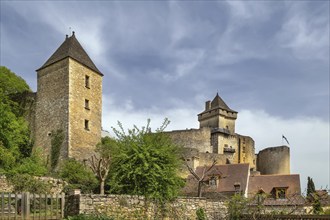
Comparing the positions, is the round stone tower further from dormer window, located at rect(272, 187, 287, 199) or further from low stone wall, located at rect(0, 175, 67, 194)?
low stone wall, located at rect(0, 175, 67, 194)

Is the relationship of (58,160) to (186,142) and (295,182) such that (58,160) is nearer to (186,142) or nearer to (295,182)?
→ (295,182)

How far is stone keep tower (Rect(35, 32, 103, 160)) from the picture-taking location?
96.9 ft

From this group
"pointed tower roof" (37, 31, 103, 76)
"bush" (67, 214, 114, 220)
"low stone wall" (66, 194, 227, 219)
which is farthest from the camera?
"pointed tower roof" (37, 31, 103, 76)

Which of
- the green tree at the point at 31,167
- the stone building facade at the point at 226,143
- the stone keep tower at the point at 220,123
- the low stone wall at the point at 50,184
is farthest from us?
the stone keep tower at the point at 220,123

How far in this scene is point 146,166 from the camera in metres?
16.5

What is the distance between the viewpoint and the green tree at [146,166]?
16375 millimetres

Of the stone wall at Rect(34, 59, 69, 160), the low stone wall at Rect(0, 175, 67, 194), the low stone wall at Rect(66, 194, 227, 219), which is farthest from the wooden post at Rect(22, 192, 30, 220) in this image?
the stone wall at Rect(34, 59, 69, 160)

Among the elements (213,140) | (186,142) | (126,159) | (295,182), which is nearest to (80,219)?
(126,159)

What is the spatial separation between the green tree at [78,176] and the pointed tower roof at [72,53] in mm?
8174

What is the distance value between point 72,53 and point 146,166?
16880 millimetres

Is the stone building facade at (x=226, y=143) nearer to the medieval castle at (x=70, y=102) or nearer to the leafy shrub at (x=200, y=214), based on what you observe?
the medieval castle at (x=70, y=102)

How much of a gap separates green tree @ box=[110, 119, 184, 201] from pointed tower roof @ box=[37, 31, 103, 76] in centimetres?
1456

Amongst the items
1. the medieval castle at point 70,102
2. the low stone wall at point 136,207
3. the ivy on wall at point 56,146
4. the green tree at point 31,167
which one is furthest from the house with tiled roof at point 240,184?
the low stone wall at point 136,207

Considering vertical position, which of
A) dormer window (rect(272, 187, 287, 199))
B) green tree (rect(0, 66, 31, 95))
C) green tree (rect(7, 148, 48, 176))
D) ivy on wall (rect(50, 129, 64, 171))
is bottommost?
dormer window (rect(272, 187, 287, 199))
